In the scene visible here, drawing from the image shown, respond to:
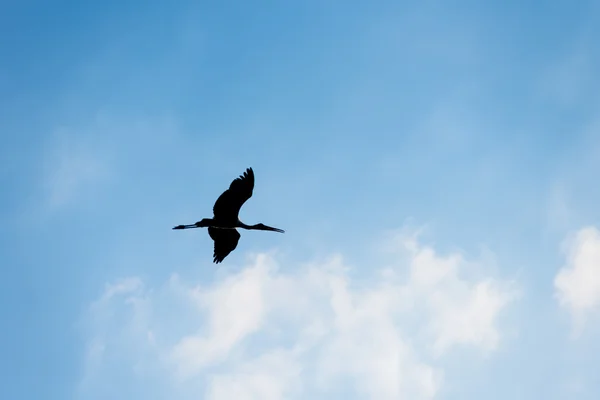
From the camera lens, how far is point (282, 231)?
2520 centimetres

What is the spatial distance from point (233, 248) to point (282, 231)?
7.36 ft

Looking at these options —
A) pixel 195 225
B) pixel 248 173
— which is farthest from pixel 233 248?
pixel 248 173

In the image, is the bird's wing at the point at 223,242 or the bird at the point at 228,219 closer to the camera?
Result: the bird at the point at 228,219

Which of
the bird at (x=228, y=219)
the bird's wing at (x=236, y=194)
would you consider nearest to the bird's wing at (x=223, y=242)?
the bird at (x=228, y=219)

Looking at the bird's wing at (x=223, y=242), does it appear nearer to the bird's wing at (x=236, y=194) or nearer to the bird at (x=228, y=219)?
the bird at (x=228, y=219)

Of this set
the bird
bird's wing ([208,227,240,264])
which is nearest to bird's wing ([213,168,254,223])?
the bird

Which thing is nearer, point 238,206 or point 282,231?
point 238,206

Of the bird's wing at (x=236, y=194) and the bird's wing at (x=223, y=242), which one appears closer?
the bird's wing at (x=236, y=194)

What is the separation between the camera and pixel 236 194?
72.5 feet

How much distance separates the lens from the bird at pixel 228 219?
22.0 meters

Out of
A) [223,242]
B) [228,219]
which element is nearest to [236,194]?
[228,219]

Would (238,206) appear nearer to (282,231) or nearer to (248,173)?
(248,173)

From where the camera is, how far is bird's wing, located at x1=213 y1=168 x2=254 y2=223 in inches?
867

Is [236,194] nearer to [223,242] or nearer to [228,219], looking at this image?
[228,219]
